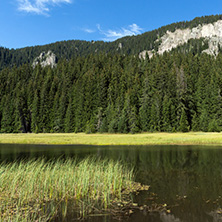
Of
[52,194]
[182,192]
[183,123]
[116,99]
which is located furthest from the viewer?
[116,99]

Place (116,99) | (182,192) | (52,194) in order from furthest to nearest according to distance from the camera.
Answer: (116,99), (182,192), (52,194)

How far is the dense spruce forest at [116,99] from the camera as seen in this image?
87.2m

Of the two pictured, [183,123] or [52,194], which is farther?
[183,123]

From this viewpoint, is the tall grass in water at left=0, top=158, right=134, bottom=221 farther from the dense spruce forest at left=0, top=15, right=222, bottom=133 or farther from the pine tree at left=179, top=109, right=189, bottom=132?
the pine tree at left=179, top=109, right=189, bottom=132

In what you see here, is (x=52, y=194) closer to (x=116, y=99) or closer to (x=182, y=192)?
(x=182, y=192)

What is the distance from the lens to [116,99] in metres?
97.3

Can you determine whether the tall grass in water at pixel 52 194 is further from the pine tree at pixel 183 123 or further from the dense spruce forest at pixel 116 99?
the pine tree at pixel 183 123

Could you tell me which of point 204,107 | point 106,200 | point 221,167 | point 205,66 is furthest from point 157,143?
point 205,66

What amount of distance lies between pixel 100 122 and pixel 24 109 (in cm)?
4706

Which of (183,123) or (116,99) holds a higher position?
(116,99)

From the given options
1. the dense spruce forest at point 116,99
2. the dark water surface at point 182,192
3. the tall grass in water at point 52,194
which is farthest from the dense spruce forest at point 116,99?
the tall grass in water at point 52,194

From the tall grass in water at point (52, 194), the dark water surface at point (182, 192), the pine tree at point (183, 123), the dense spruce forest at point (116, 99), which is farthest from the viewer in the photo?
the dense spruce forest at point (116, 99)

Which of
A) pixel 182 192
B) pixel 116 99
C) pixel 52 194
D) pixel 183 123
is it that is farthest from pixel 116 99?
pixel 52 194

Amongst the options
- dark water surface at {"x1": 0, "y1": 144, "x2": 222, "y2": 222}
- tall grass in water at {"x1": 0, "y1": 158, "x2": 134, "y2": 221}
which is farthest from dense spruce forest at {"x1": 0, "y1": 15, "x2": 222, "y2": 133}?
tall grass in water at {"x1": 0, "y1": 158, "x2": 134, "y2": 221}
